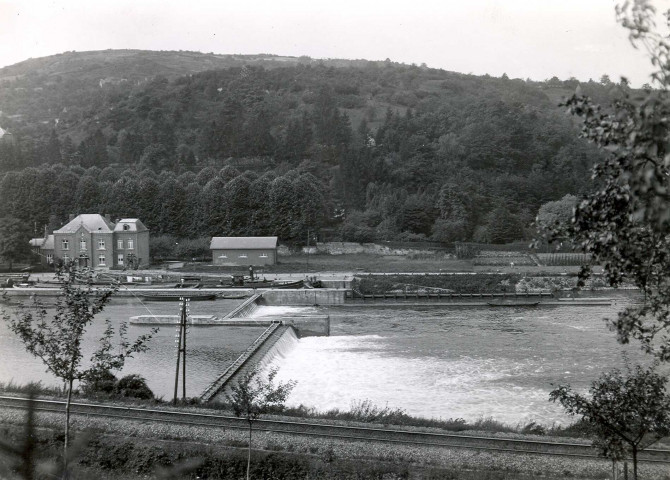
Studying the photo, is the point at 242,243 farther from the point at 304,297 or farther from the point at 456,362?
the point at 456,362

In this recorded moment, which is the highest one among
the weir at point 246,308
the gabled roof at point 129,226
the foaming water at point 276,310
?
the gabled roof at point 129,226

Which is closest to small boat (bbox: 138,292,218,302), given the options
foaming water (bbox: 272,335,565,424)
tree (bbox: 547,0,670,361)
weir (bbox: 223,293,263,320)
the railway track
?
weir (bbox: 223,293,263,320)

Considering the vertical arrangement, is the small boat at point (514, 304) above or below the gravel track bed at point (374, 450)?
below

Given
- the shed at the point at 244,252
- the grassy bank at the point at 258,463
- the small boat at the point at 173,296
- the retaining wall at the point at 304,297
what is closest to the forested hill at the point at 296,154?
the shed at the point at 244,252

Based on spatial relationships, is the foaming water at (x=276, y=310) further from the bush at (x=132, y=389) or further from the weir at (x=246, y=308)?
the bush at (x=132, y=389)

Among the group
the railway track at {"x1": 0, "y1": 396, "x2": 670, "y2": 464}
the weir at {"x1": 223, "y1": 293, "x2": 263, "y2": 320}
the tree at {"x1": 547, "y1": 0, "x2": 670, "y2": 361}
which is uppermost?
the tree at {"x1": 547, "y1": 0, "x2": 670, "y2": 361}

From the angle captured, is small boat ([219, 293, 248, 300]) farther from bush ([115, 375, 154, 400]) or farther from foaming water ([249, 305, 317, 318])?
bush ([115, 375, 154, 400])
